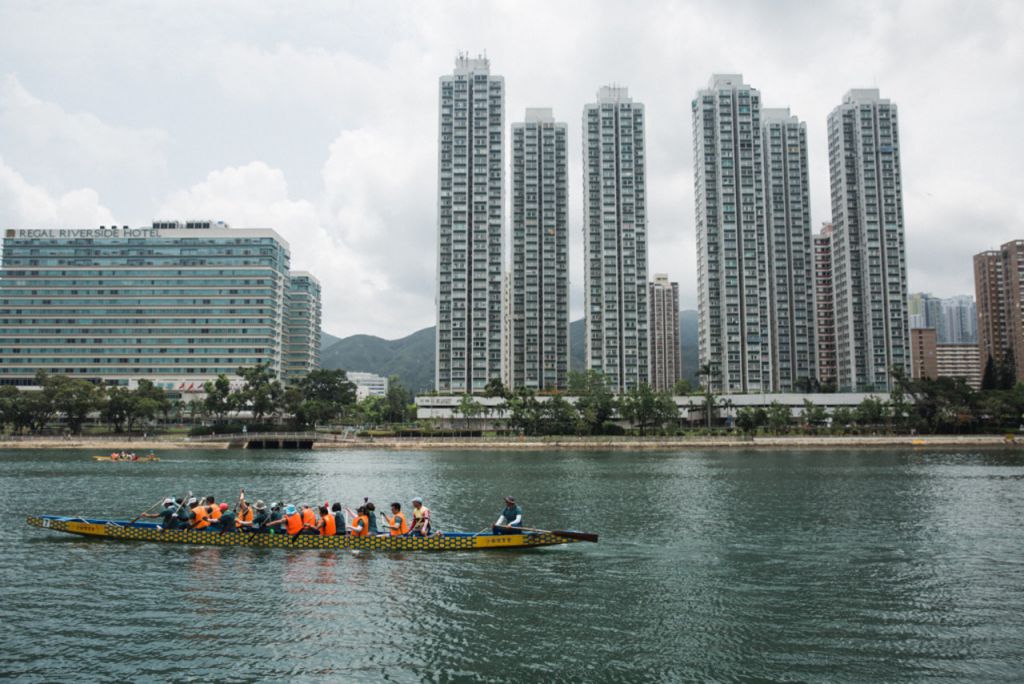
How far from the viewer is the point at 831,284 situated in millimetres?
190875

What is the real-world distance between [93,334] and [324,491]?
15892 cm

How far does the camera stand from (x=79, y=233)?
606ft

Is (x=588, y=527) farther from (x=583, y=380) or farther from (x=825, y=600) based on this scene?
(x=583, y=380)

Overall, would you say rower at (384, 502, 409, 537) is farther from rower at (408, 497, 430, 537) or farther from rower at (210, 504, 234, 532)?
rower at (210, 504, 234, 532)

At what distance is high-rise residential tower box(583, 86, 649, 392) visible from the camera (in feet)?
567

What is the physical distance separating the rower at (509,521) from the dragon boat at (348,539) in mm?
241

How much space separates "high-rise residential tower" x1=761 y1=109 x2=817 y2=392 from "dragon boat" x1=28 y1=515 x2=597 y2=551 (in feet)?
527

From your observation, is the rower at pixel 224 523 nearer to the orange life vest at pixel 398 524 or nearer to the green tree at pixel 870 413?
the orange life vest at pixel 398 524

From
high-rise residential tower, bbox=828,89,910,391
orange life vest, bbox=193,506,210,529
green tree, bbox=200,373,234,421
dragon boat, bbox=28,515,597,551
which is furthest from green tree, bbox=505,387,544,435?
orange life vest, bbox=193,506,210,529

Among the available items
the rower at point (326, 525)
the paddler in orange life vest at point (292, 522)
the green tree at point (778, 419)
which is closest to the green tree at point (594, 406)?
the green tree at point (778, 419)

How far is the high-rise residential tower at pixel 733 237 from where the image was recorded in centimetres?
16925

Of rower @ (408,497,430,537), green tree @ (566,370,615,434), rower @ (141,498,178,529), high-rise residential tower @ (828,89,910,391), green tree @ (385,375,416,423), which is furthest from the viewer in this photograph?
high-rise residential tower @ (828,89,910,391)

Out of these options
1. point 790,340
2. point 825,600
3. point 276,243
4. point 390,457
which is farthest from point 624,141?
point 825,600

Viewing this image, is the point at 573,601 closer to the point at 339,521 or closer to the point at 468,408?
the point at 339,521
